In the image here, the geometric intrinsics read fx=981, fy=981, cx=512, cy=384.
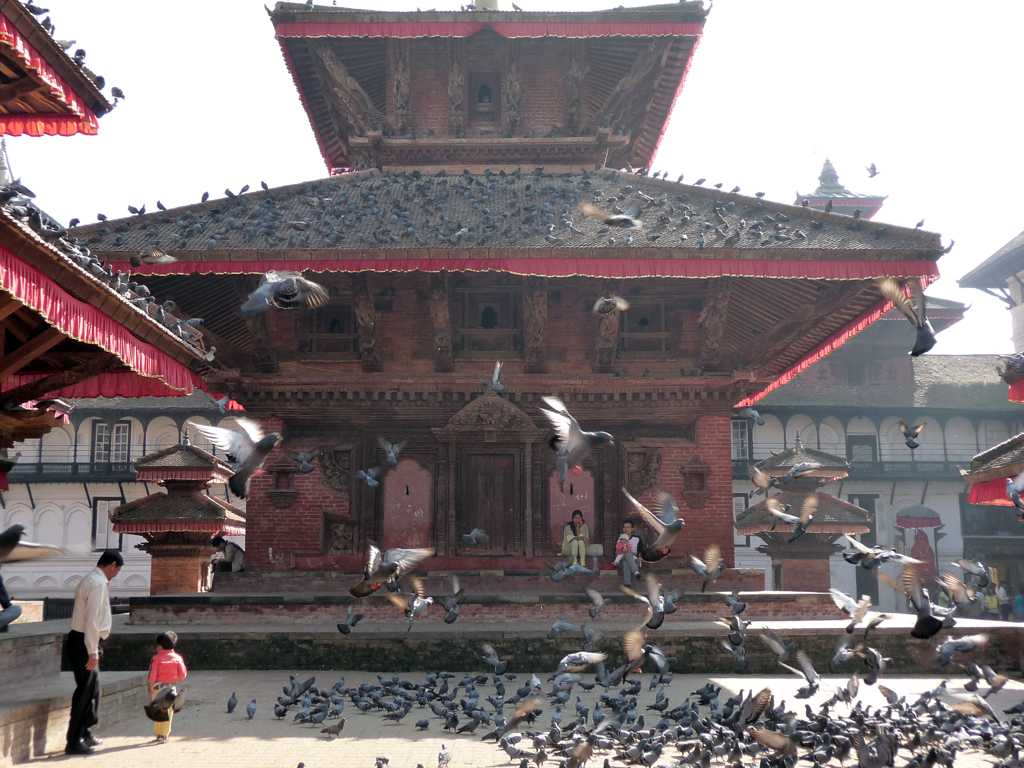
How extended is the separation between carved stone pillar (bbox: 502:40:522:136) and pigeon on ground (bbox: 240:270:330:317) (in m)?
8.23

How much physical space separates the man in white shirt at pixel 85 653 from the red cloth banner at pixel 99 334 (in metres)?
1.83

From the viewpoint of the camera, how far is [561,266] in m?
14.6

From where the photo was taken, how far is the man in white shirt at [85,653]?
7910 millimetres

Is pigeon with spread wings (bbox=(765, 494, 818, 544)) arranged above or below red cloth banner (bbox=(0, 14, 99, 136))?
below

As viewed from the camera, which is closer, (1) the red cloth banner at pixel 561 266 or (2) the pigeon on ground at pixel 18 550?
(2) the pigeon on ground at pixel 18 550

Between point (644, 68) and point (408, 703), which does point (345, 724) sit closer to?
point (408, 703)

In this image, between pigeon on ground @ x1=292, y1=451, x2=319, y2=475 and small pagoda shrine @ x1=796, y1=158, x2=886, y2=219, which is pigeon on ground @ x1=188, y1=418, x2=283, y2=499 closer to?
pigeon on ground @ x1=292, y1=451, x2=319, y2=475

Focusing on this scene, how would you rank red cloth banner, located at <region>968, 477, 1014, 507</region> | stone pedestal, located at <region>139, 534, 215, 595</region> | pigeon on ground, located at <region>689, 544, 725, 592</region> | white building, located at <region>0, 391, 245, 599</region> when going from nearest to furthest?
red cloth banner, located at <region>968, 477, 1014, 507</region>
pigeon on ground, located at <region>689, 544, 725, 592</region>
stone pedestal, located at <region>139, 534, 215, 595</region>
white building, located at <region>0, 391, 245, 599</region>

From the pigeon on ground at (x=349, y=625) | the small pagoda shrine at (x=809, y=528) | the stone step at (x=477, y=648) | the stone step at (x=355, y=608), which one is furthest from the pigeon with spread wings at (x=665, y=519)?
the pigeon on ground at (x=349, y=625)

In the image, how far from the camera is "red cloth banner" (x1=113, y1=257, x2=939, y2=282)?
47.1 feet

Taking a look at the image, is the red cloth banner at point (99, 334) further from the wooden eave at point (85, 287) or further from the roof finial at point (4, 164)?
the roof finial at point (4, 164)

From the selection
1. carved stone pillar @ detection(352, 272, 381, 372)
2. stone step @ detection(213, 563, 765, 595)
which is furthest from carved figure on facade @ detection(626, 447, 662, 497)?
carved stone pillar @ detection(352, 272, 381, 372)

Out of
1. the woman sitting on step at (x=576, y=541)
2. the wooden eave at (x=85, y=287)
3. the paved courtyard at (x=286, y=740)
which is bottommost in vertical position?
the paved courtyard at (x=286, y=740)

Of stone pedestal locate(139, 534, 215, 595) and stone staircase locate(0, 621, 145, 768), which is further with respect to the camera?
stone pedestal locate(139, 534, 215, 595)
